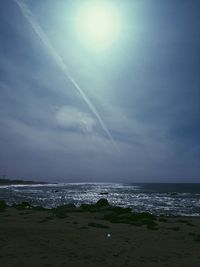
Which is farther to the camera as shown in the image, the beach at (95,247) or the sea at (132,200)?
the sea at (132,200)

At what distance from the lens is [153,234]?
1956 cm

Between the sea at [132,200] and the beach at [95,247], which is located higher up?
the sea at [132,200]

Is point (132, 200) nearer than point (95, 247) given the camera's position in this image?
No

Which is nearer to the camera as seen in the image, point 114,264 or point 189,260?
point 114,264

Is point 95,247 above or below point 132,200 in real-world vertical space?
below

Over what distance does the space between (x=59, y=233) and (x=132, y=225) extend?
7191 millimetres

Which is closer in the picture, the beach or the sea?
the beach

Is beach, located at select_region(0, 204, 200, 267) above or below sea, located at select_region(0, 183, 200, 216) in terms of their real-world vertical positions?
below

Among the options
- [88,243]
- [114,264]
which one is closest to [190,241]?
[88,243]

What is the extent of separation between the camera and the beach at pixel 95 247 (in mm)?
12414

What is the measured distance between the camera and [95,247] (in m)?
14.8

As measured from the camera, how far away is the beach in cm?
1241

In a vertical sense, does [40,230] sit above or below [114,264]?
above

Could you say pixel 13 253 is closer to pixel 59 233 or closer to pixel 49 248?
pixel 49 248
